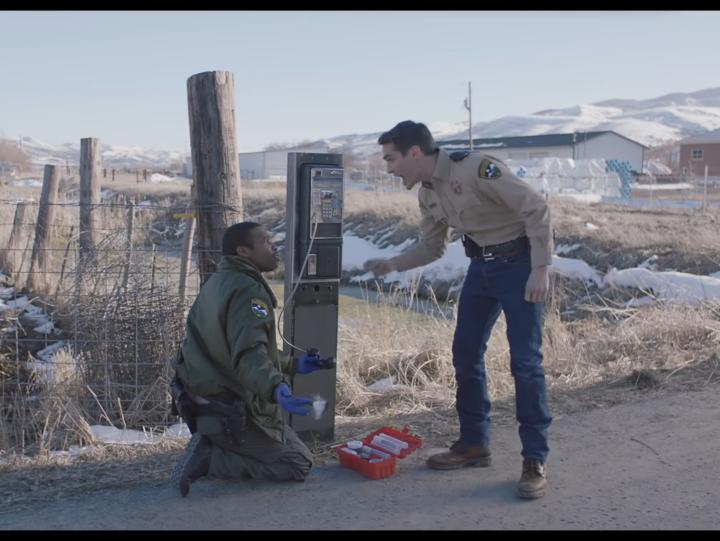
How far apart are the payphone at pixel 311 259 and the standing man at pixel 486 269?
0.45 m

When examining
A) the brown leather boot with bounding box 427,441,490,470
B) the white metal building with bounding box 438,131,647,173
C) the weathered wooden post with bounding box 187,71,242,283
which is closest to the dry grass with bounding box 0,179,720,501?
the brown leather boot with bounding box 427,441,490,470

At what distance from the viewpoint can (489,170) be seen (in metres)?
4.59

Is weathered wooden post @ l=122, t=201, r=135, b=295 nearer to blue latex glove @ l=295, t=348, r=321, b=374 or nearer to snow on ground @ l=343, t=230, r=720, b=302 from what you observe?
blue latex glove @ l=295, t=348, r=321, b=374

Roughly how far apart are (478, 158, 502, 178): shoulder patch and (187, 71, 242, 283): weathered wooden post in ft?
9.04

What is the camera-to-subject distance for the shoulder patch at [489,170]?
15.0 ft

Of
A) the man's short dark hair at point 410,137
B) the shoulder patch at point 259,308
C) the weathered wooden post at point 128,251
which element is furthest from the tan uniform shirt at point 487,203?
the weathered wooden post at point 128,251

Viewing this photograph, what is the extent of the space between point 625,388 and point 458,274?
12452mm

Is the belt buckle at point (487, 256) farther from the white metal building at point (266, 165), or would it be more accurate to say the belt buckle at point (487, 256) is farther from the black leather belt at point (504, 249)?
the white metal building at point (266, 165)

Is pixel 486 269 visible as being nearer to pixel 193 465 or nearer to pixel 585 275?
pixel 193 465

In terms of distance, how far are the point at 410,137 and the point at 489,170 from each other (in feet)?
1.62

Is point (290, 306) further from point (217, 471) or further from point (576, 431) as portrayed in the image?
point (576, 431)

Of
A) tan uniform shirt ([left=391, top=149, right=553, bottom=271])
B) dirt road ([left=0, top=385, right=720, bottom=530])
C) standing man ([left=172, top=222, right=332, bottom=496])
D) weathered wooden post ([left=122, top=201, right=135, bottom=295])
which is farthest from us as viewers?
weathered wooden post ([left=122, top=201, right=135, bottom=295])

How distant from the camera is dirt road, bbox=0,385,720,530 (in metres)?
4.10

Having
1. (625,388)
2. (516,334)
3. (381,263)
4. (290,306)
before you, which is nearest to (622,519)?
(516,334)
